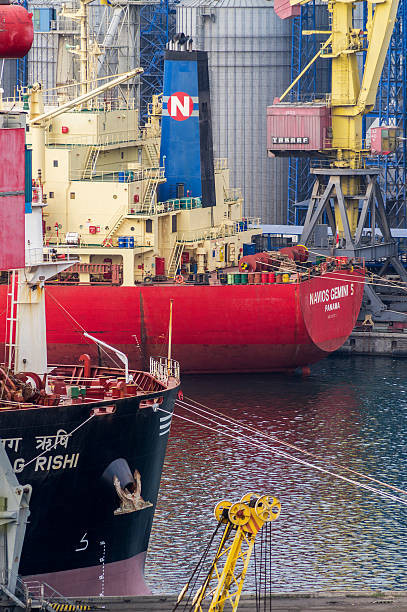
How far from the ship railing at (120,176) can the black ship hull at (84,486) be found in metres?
23.4

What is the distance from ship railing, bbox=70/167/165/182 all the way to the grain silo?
77.0ft

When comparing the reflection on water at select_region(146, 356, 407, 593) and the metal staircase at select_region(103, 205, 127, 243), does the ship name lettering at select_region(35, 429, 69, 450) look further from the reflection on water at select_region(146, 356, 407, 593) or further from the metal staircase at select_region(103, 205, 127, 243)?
the metal staircase at select_region(103, 205, 127, 243)

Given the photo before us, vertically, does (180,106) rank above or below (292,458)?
above

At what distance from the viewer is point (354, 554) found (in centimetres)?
3422

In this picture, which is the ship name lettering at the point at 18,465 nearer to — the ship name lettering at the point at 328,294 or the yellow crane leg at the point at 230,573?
the yellow crane leg at the point at 230,573

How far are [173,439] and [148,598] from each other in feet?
52.5

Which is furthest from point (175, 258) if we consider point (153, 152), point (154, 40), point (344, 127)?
point (154, 40)

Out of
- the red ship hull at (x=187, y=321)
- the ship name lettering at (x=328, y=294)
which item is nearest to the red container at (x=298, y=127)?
the ship name lettering at (x=328, y=294)

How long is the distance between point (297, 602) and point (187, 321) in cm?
2601

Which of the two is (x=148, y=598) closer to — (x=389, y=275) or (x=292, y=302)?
(x=292, y=302)

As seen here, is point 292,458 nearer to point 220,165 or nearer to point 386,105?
point 220,165

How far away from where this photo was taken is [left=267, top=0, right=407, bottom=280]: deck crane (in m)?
60.5

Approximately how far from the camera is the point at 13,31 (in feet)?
79.5

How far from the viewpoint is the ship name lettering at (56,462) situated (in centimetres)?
2866
